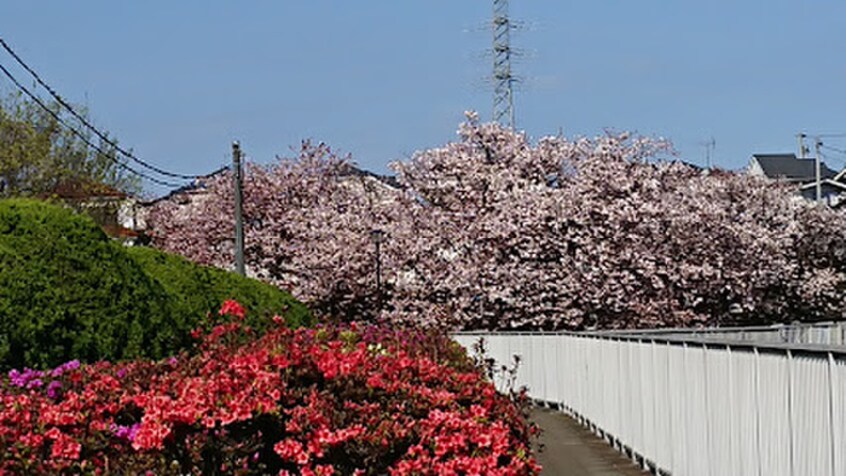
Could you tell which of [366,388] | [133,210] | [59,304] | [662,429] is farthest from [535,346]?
[133,210]

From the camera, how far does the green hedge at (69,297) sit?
11.2 metres

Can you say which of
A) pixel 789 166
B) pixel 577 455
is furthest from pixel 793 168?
pixel 577 455

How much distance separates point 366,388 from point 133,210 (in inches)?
1828

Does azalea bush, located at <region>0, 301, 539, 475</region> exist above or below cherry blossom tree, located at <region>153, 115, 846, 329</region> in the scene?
below

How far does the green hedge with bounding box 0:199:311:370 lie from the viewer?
1116 cm

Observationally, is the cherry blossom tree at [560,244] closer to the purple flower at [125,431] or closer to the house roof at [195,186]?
the house roof at [195,186]

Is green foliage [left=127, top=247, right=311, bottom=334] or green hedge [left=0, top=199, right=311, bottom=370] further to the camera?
green foliage [left=127, top=247, right=311, bottom=334]

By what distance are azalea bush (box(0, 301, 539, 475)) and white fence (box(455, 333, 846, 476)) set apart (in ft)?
5.23

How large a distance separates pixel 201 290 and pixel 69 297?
565cm

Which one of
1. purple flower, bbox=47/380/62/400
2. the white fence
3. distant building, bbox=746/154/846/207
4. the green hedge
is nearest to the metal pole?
the white fence

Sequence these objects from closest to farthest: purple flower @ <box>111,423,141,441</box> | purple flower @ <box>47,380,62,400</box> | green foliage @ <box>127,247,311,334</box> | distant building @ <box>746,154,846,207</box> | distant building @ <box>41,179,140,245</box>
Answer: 1. purple flower @ <box>111,423,141,441</box>
2. purple flower @ <box>47,380,62,400</box>
3. green foliage @ <box>127,247,311,334</box>
4. distant building @ <box>41,179,140,245</box>
5. distant building @ <box>746,154,846,207</box>

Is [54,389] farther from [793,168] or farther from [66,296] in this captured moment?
[793,168]

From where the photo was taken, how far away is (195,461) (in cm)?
641

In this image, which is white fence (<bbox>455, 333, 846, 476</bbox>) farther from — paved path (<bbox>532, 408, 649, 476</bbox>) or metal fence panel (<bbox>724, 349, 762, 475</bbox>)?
paved path (<bbox>532, 408, 649, 476</bbox>)
